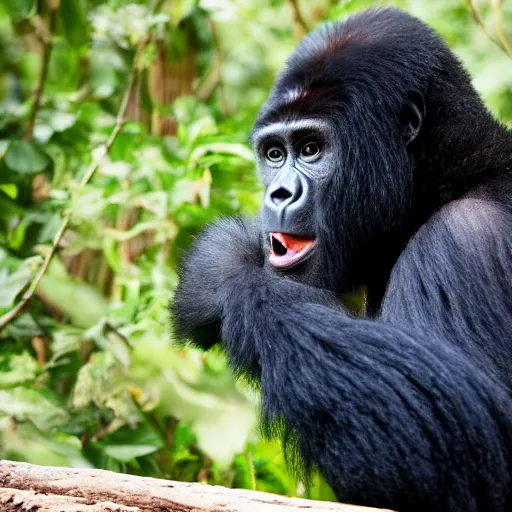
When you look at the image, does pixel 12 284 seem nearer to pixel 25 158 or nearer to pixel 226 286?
pixel 25 158

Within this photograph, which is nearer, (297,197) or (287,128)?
(297,197)

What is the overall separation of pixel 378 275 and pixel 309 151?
568 mm

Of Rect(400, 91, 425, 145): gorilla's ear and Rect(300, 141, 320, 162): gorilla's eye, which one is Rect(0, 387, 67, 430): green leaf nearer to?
Rect(300, 141, 320, 162): gorilla's eye

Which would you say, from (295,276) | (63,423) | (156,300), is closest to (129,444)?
(63,423)

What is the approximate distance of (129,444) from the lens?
363 cm

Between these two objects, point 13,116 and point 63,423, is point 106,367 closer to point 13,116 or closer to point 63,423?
point 63,423

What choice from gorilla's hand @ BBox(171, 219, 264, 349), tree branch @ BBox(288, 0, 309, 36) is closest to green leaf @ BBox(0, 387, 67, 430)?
gorilla's hand @ BBox(171, 219, 264, 349)

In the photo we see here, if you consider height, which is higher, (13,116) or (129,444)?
(13,116)

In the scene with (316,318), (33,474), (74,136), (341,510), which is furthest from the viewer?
(74,136)

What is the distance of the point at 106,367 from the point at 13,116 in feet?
5.97

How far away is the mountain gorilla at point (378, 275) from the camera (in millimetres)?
2383

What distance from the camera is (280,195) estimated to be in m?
3.08

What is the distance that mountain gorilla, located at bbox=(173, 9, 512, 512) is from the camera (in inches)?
93.8

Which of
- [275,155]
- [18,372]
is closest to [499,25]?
[275,155]
